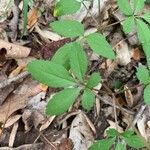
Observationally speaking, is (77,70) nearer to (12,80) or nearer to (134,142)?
(134,142)

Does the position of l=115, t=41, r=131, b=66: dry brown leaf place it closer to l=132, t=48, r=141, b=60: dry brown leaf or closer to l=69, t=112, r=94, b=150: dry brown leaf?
l=132, t=48, r=141, b=60: dry brown leaf

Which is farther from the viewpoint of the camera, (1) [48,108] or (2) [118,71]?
(2) [118,71]

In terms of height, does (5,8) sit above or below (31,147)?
above

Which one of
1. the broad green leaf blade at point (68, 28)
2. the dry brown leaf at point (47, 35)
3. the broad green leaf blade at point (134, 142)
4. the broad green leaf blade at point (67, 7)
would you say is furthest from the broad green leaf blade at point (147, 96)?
the dry brown leaf at point (47, 35)

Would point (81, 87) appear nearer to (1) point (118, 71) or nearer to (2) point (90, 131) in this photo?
(2) point (90, 131)

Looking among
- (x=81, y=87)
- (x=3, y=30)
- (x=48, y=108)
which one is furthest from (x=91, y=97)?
(x=3, y=30)

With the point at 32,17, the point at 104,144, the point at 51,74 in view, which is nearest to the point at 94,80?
the point at 51,74
